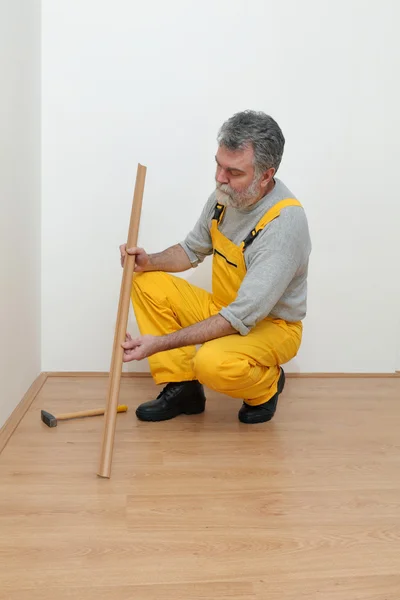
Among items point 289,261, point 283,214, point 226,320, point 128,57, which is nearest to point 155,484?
→ point 226,320

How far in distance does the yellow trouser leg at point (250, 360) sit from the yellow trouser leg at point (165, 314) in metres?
0.14

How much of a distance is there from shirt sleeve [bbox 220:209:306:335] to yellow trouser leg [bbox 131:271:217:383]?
0.30 m

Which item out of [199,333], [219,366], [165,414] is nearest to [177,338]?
[199,333]

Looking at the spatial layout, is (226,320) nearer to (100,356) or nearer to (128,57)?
(100,356)

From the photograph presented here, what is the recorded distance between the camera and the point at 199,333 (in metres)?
1.93

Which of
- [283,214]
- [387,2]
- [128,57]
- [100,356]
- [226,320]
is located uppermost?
[387,2]

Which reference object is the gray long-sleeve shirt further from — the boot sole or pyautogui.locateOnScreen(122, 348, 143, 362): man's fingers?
the boot sole

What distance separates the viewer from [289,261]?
6.45 ft

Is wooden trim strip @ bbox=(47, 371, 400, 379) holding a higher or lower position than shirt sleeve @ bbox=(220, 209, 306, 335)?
lower

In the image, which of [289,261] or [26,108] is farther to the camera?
[26,108]

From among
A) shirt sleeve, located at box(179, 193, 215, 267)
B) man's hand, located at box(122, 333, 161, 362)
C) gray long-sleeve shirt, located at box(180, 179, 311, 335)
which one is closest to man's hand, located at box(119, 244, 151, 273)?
shirt sleeve, located at box(179, 193, 215, 267)

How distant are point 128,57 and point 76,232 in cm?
71

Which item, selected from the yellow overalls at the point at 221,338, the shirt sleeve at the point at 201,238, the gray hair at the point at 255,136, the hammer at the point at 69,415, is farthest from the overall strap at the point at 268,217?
the hammer at the point at 69,415

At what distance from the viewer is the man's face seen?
6.48ft
